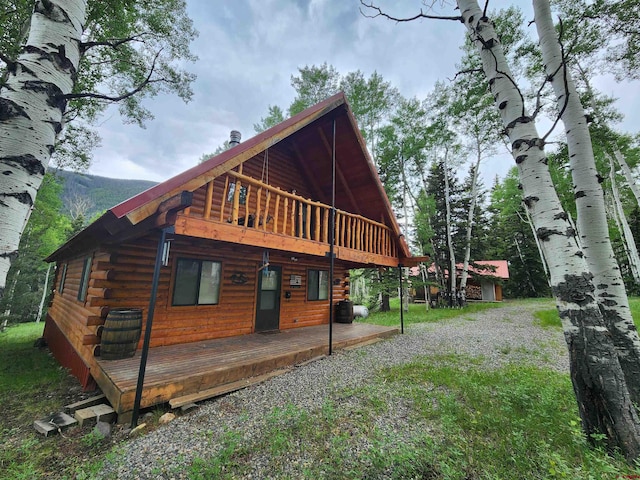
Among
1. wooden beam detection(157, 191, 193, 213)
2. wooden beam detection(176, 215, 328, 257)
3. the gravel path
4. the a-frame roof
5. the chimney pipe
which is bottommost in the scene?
the gravel path

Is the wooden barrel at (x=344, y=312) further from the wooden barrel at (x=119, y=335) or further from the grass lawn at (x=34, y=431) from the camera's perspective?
the grass lawn at (x=34, y=431)

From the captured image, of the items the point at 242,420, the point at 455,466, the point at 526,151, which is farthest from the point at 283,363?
the point at 526,151

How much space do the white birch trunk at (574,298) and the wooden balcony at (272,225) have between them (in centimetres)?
341

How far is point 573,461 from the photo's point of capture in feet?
7.27

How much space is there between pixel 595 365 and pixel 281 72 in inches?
674

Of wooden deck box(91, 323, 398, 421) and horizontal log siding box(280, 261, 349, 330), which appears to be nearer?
wooden deck box(91, 323, 398, 421)

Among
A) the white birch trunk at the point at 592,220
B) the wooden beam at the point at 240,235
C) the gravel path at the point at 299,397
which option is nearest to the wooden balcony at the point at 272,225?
the wooden beam at the point at 240,235

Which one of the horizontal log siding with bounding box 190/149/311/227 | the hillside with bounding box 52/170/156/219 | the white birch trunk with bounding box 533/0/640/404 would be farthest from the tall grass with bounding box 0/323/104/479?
the hillside with bounding box 52/170/156/219

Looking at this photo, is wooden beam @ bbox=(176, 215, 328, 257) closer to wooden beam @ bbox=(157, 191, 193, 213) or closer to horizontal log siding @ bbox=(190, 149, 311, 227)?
wooden beam @ bbox=(157, 191, 193, 213)

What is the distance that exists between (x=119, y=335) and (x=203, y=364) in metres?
1.52

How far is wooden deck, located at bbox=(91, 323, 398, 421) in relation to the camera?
339cm

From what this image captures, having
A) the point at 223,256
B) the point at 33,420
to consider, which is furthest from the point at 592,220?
the point at 33,420

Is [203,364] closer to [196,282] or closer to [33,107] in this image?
[196,282]

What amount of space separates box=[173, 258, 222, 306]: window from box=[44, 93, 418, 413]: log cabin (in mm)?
23
